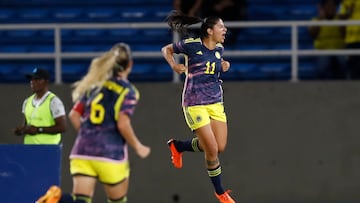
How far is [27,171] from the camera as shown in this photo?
13.7 m

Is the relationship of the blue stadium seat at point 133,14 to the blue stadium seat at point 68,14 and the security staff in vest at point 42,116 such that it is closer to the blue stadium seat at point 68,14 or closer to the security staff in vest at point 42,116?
the blue stadium seat at point 68,14

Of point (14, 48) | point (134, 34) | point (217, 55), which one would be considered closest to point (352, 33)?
point (134, 34)

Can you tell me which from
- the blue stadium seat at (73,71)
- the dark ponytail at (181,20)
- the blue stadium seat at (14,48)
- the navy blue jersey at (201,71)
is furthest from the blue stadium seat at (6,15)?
the navy blue jersey at (201,71)

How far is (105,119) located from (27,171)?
111 inches

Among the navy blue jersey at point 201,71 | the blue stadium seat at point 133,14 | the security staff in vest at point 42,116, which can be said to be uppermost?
the blue stadium seat at point 133,14

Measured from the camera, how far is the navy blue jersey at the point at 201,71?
14023 millimetres

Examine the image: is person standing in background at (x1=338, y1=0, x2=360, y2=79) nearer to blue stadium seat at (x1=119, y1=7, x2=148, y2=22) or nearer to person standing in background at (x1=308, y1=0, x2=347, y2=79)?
person standing in background at (x1=308, y1=0, x2=347, y2=79)

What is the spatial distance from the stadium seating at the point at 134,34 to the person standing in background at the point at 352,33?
89 cm

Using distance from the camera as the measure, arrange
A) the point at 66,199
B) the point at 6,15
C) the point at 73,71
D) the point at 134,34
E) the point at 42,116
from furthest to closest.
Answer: the point at 6,15
the point at 134,34
the point at 73,71
the point at 42,116
the point at 66,199

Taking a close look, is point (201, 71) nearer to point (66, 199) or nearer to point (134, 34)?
point (66, 199)

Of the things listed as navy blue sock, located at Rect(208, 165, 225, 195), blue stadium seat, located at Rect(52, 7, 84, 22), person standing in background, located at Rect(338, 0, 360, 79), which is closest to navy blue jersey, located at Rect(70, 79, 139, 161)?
navy blue sock, located at Rect(208, 165, 225, 195)

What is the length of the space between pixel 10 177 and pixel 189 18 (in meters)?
2.80

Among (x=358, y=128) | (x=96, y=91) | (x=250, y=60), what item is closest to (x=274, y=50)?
(x=250, y=60)

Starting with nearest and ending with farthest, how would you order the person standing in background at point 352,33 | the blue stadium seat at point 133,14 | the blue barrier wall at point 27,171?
the blue barrier wall at point 27,171, the person standing in background at point 352,33, the blue stadium seat at point 133,14
